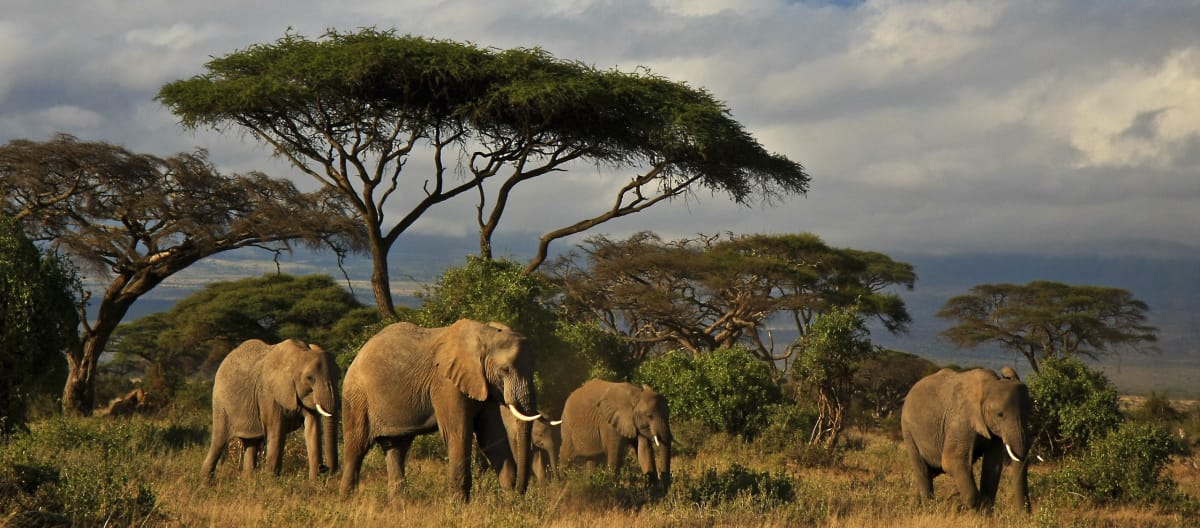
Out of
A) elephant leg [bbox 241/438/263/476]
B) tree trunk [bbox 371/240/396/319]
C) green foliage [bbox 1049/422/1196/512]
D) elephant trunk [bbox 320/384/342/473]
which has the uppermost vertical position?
tree trunk [bbox 371/240/396/319]

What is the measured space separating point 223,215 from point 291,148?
2.69 m

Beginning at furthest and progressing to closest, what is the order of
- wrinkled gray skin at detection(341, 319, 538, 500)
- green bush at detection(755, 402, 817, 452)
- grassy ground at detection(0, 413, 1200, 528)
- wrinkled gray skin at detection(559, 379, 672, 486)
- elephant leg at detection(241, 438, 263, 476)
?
green bush at detection(755, 402, 817, 452), wrinkled gray skin at detection(559, 379, 672, 486), elephant leg at detection(241, 438, 263, 476), wrinkled gray skin at detection(341, 319, 538, 500), grassy ground at detection(0, 413, 1200, 528)

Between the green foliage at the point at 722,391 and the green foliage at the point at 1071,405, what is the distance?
5.29 metres

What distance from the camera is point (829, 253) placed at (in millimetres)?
42812

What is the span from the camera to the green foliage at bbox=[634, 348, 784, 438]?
81.8 feet

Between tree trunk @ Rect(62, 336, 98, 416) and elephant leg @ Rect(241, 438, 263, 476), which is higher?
tree trunk @ Rect(62, 336, 98, 416)

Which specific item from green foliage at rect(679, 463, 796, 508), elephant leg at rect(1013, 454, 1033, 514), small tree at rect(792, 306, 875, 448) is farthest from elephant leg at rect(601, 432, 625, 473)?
small tree at rect(792, 306, 875, 448)

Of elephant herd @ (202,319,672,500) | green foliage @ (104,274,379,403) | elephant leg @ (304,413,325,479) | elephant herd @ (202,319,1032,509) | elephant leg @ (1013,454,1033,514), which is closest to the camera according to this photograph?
elephant herd @ (202,319,672,500)

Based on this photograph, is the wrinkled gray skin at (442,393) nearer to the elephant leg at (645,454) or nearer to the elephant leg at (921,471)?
the elephant leg at (645,454)

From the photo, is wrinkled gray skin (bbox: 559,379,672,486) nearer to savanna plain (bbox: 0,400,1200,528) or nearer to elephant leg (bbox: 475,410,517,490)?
savanna plain (bbox: 0,400,1200,528)

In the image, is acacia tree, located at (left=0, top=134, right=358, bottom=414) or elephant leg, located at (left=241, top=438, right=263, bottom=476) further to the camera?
acacia tree, located at (left=0, top=134, right=358, bottom=414)

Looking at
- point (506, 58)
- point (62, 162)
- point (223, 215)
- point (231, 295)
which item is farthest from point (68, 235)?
point (231, 295)

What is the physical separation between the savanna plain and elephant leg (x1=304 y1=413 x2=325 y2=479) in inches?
8.8

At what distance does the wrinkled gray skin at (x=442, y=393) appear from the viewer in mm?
12711
